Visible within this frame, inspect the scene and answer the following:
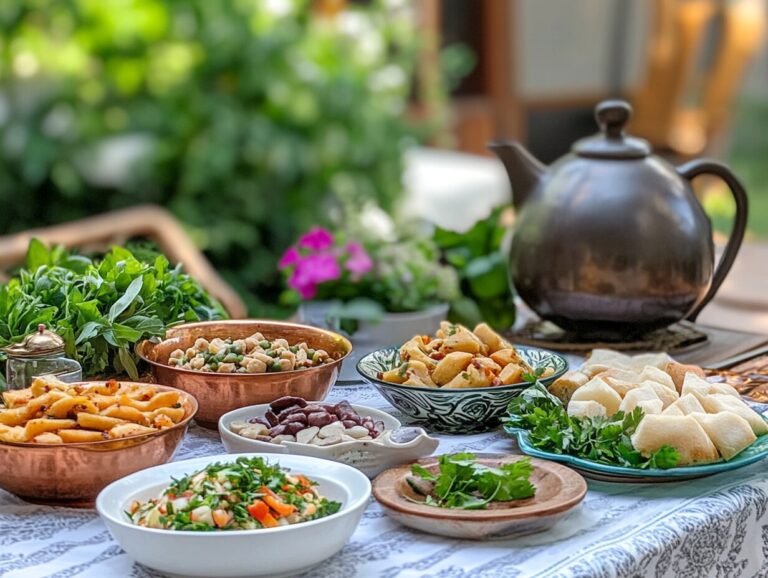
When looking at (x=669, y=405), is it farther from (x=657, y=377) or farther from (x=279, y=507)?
(x=279, y=507)

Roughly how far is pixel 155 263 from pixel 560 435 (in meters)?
0.64

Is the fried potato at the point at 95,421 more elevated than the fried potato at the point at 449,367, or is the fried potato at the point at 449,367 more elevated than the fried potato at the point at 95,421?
the fried potato at the point at 95,421

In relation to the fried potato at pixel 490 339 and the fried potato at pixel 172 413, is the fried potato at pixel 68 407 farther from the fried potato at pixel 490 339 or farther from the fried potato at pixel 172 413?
the fried potato at pixel 490 339

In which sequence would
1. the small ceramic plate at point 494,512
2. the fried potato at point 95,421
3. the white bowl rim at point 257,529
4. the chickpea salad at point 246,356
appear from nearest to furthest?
1. the white bowl rim at point 257,529
2. the small ceramic plate at point 494,512
3. the fried potato at point 95,421
4. the chickpea salad at point 246,356

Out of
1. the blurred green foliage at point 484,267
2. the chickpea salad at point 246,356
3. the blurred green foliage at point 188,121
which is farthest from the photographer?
the blurred green foliage at point 188,121

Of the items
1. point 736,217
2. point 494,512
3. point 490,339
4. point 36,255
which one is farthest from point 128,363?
point 736,217

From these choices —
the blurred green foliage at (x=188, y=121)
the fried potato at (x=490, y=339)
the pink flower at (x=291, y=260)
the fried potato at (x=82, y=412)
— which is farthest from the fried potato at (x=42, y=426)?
the blurred green foliage at (x=188, y=121)

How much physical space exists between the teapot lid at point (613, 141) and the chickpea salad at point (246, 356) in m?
0.66

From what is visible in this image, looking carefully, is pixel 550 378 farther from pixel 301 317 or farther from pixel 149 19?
pixel 149 19

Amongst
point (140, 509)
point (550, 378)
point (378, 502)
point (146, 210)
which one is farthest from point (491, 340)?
point (146, 210)

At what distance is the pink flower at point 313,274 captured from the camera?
6.46ft

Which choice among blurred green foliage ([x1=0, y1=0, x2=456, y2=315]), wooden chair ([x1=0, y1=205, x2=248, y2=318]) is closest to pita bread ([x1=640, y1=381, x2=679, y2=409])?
wooden chair ([x1=0, y1=205, x2=248, y2=318])

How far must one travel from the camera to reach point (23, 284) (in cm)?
162

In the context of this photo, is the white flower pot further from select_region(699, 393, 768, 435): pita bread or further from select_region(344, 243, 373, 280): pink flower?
select_region(699, 393, 768, 435): pita bread
